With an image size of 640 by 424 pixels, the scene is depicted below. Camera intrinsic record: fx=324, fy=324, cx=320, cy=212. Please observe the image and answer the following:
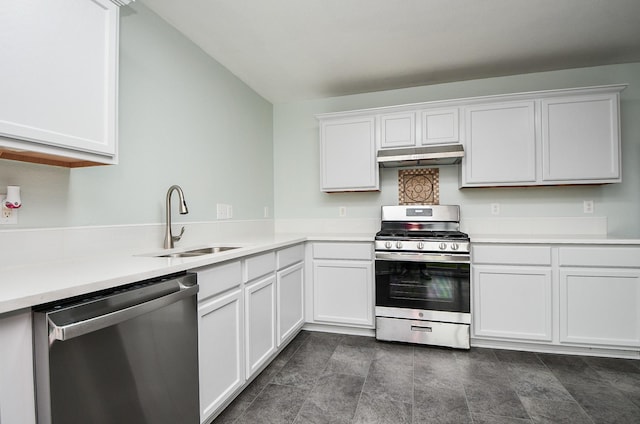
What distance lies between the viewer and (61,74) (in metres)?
1.25

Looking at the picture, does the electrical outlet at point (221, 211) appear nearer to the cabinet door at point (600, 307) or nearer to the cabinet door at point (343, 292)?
the cabinet door at point (343, 292)

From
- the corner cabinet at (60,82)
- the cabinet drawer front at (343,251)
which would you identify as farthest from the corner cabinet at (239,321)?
the corner cabinet at (60,82)

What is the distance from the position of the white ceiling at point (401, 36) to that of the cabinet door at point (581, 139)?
435 millimetres

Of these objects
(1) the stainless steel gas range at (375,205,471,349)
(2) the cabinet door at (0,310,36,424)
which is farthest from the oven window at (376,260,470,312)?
(2) the cabinet door at (0,310,36,424)

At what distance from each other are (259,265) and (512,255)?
201 centimetres

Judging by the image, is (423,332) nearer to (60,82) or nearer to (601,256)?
(601,256)

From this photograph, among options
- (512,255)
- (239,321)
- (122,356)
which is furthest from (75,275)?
(512,255)

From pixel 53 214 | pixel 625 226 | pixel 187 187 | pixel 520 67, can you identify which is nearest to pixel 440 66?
pixel 520 67

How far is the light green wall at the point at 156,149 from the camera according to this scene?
156 cm

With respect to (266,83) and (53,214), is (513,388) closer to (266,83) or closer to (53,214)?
(53,214)

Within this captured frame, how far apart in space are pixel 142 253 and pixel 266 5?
1.71 metres

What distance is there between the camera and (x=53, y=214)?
153 cm

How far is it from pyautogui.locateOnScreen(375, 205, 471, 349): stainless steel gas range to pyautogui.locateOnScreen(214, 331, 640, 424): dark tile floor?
0.48 feet

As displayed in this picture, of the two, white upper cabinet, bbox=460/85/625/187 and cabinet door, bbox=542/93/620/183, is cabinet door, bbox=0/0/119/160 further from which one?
cabinet door, bbox=542/93/620/183
